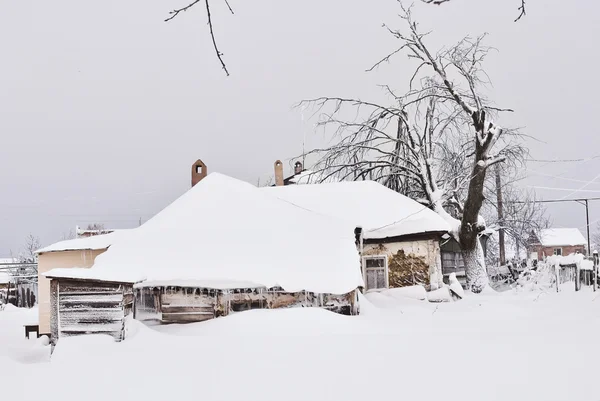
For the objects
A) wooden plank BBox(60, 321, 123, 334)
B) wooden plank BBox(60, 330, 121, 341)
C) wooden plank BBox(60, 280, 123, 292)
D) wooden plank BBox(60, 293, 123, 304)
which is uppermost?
wooden plank BBox(60, 280, 123, 292)

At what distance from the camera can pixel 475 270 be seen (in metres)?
18.6

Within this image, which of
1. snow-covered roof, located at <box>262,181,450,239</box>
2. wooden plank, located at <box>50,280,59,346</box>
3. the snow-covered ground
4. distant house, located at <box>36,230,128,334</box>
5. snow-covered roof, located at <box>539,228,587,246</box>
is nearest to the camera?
the snow-covered ground

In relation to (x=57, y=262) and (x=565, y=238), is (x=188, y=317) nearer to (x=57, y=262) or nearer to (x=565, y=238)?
(x=57, y=262)

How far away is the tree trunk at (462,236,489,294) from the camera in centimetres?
1845

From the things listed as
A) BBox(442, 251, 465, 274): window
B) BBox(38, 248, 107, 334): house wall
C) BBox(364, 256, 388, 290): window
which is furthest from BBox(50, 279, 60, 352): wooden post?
BBox(442, 251, 465, 274): window

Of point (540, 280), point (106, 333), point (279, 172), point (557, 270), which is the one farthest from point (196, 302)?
point (540, 280)

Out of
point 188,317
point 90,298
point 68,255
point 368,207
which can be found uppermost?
point 368,207

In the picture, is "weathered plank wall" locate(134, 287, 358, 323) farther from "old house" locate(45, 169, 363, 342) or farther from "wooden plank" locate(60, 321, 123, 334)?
"wooden plank" locate(60, 321, 123, 334)

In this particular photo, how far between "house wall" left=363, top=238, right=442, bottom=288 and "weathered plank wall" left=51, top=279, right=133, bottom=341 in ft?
29.3

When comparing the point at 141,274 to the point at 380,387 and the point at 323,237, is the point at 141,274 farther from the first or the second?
the point at 380,387

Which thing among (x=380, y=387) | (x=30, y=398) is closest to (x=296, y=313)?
(x=380, y=387)

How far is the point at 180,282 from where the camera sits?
9.23m

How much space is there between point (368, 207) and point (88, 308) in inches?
390

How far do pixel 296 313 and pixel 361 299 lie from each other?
9.28 ft
